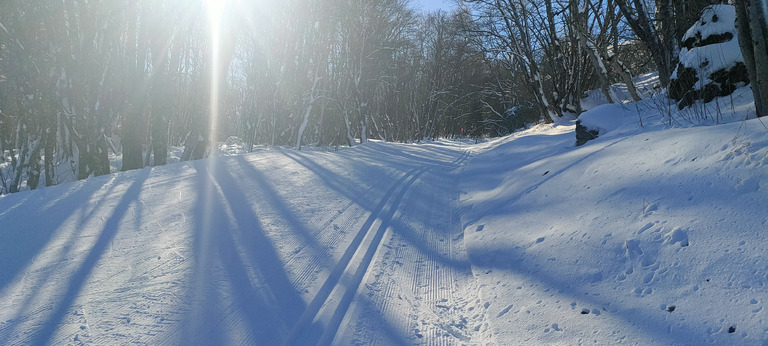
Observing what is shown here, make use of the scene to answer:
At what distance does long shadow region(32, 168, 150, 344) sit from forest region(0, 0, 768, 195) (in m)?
6.47

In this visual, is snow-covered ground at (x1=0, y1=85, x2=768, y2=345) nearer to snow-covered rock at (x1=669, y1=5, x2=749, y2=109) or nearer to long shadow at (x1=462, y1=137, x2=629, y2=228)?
long shadow at (x1=462, y1=137, x2=629, y2=228)

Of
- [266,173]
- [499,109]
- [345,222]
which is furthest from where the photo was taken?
[499,109]

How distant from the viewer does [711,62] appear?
6707 mm

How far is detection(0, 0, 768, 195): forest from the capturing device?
33.8 ft

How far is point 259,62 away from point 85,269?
18305 mm

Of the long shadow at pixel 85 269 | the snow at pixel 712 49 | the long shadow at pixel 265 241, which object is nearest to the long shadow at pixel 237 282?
the long shadow at pixel 265 241

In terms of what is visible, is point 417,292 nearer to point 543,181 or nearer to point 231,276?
point 231,276

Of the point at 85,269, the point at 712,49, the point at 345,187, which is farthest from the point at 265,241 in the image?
the point at 712,49

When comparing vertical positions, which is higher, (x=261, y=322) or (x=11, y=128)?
(x=11, y=128)

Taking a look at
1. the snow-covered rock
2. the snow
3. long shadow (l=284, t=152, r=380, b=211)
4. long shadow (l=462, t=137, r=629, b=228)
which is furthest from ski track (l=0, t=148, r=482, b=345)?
the snow

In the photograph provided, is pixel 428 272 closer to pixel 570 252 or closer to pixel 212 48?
pixel 570 252

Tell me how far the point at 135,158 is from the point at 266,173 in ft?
16.6

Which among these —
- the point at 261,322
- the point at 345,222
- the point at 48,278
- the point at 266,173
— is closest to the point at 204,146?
the point at 266,173

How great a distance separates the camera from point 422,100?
3117 cm
